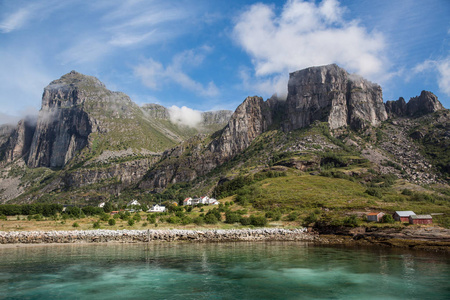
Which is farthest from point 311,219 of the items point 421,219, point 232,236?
point 421,219

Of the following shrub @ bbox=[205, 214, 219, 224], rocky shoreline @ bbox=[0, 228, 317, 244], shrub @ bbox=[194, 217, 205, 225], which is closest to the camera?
rocky shoreline @ bbox=[0, 228, 317, 244]

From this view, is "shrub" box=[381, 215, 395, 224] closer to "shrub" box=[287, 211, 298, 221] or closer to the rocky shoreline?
the rocky shoreline

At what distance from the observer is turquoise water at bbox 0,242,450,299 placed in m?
21.5

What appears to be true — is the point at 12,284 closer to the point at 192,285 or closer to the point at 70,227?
the point at 192,285

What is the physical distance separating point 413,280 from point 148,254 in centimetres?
3128

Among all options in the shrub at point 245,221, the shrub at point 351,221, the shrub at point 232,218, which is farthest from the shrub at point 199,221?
the shrub at point 351,221

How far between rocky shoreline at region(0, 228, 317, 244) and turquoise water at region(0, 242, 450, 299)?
1693cm

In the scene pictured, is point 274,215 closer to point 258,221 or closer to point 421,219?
point 258,221

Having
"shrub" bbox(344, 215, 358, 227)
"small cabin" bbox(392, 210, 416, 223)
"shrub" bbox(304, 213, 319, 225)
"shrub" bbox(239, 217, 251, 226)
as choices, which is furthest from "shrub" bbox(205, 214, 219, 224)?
"small cabin" bbox(392, 210, 416, 223)

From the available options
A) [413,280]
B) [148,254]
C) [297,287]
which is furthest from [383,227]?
[148,254]

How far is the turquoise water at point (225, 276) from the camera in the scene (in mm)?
21484

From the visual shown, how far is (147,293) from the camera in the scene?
2166cm

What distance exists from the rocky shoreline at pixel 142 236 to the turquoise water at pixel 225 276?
16.9 m

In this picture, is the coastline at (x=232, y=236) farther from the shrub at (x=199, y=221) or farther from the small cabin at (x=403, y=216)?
the shrub at (x=199, y=221)
